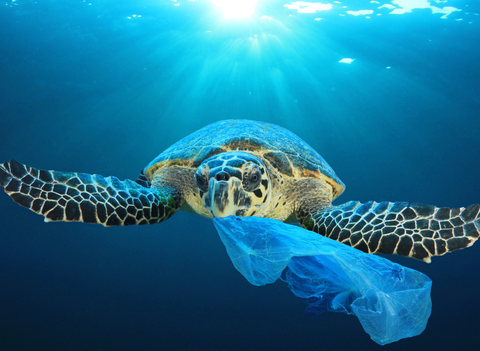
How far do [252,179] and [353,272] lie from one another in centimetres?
123

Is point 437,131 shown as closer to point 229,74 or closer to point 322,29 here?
point 322,29

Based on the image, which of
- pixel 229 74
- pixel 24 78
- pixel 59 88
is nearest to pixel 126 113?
pixel 59 88

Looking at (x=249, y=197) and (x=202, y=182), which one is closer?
(x=249, y=197)

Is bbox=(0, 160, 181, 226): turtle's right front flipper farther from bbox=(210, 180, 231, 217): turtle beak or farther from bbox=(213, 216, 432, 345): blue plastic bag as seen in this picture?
bbox=(213, 216, 432, 345): blue plastic bag

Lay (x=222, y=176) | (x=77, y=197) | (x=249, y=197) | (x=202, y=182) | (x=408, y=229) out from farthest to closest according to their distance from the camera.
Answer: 1. (x=202, y=182)
2. (x=249, y=197)
3. (x=222, y=176)
4. (x=77, y=197)
5. (x=408, y=229)

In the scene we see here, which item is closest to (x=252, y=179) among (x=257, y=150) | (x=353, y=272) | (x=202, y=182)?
(x=202, y=182)

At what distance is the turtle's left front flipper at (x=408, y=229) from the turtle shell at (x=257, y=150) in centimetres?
93

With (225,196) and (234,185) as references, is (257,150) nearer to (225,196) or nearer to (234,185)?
(234,185)

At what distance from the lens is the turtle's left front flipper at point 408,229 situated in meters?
1.78

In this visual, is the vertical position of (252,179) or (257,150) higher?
(257,150)

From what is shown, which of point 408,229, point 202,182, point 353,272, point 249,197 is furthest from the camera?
point 202,182

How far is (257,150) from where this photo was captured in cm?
304

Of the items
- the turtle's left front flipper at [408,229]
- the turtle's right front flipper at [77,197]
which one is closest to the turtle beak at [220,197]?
the turtle's right front flipper at [77,197]

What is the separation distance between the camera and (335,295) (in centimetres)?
201
